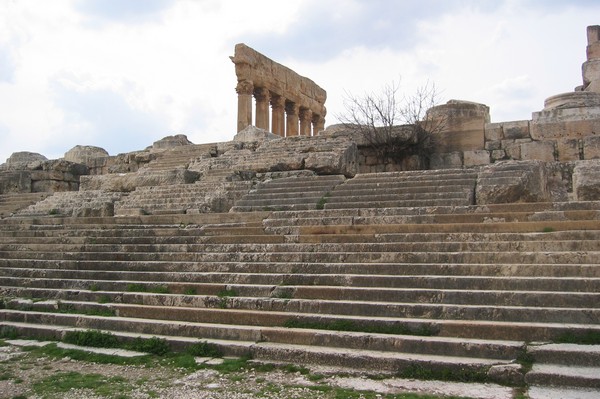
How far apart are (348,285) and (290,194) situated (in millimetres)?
4560

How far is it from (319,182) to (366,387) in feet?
23.3

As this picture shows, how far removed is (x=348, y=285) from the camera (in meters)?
6.44

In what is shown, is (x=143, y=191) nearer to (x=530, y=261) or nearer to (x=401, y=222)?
(x=401, y=222)

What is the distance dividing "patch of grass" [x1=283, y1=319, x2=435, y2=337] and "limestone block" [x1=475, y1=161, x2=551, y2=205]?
434cm

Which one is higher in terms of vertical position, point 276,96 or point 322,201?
point 276,96

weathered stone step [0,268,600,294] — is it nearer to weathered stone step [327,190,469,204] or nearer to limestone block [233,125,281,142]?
weathered stone step [327,190,469,204]

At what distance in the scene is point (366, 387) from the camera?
449 centimetres

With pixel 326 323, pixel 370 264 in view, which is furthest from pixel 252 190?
pixel 326 323

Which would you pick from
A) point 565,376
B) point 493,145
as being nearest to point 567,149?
point 493,145

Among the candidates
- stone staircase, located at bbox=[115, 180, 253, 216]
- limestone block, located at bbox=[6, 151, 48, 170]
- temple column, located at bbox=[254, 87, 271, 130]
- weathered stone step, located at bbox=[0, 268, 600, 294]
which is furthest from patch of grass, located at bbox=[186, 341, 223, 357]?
temple column, located at bbox=[254, 87, 271, 130]

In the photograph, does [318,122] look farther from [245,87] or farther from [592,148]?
[592,148]

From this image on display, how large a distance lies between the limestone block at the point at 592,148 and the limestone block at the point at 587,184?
3.34 m

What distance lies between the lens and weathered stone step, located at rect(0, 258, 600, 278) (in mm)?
5793

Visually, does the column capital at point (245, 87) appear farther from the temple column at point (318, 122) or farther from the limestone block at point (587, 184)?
the limestone block at point (587, 184)
